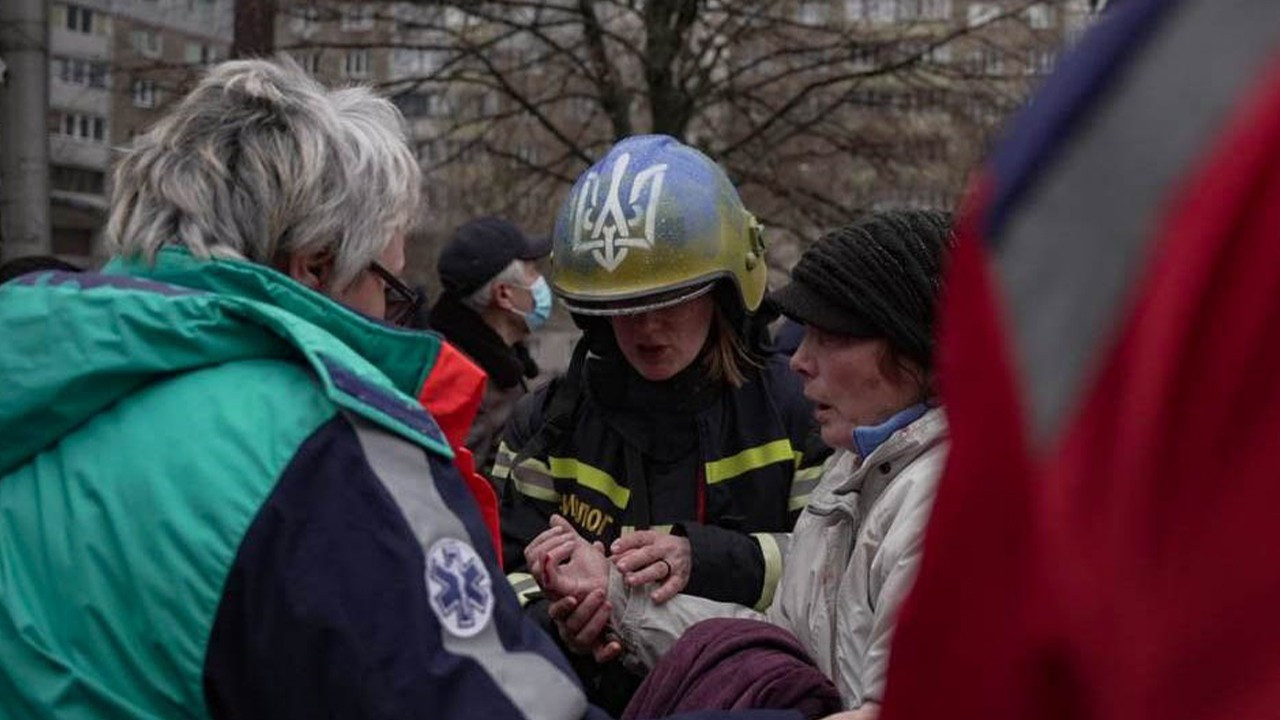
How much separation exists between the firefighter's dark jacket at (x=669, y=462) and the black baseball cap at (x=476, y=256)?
3.27m

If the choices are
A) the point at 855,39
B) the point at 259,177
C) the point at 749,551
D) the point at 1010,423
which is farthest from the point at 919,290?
the point at 855,39

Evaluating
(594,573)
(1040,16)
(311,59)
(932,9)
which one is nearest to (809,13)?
(932,9)

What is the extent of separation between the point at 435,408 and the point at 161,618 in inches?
18.5

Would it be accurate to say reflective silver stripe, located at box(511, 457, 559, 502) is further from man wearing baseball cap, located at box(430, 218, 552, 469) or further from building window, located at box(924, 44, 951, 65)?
building window, located at box(924, 44, 951, 65)

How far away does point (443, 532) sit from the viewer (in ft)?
6.55

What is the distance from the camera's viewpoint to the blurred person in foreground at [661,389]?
329cm

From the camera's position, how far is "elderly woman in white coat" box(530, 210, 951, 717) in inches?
100

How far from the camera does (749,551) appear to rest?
3.10m

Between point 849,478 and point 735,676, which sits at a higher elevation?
point 849,478

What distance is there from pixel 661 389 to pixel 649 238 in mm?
308

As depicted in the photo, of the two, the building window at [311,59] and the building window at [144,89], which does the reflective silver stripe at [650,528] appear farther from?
the building window at [311,59]

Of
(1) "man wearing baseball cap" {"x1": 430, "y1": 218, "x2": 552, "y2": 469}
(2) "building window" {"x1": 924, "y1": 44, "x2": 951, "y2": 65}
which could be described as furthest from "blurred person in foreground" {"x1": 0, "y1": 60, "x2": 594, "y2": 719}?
(2) "building window" {"x1": 924, "y1": 44, "x2": 951, "y2": 65}

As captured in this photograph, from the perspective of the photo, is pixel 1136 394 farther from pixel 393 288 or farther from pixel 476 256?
pixel 476 256

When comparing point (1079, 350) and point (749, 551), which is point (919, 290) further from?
point (1079, 350)
